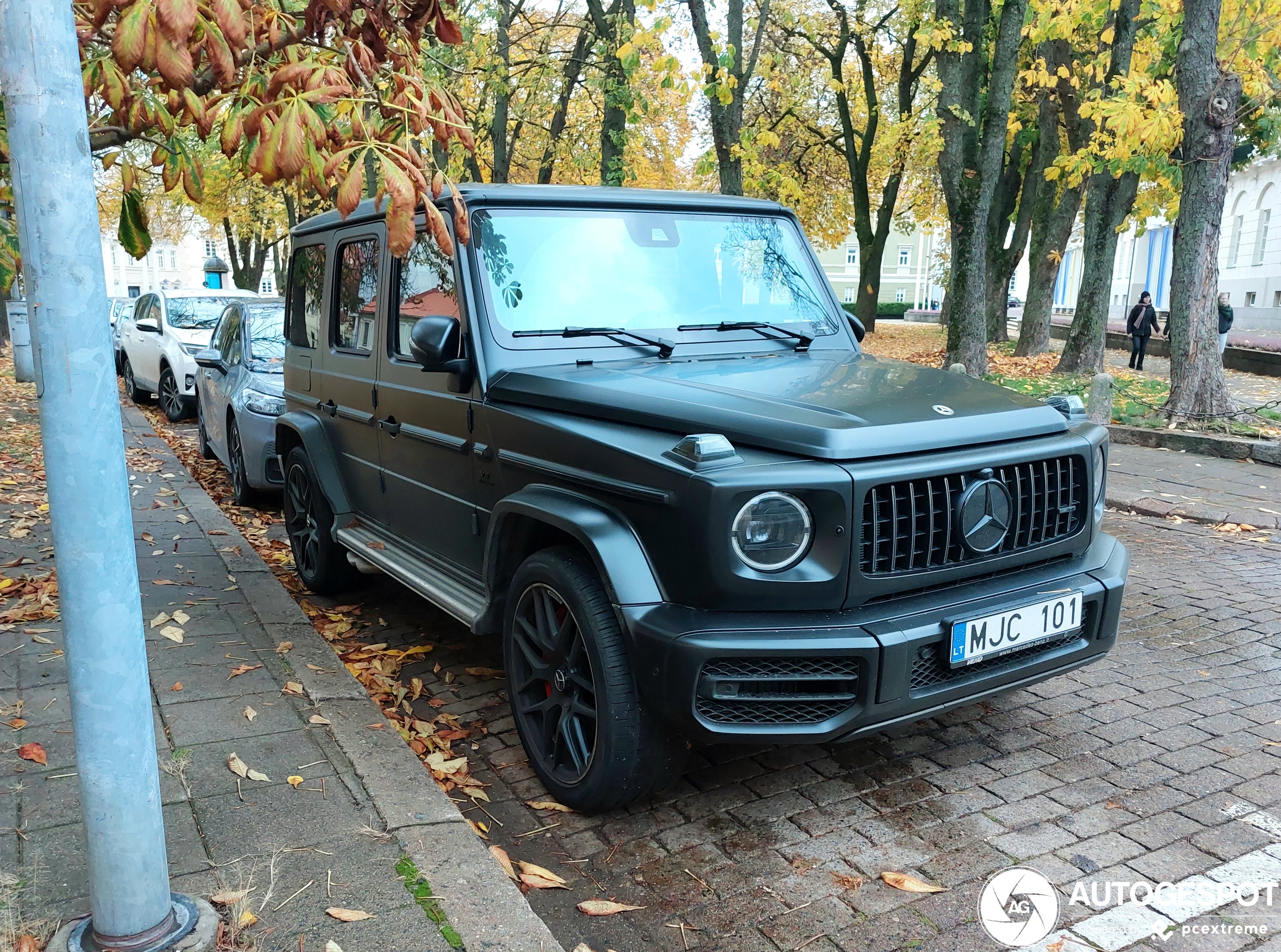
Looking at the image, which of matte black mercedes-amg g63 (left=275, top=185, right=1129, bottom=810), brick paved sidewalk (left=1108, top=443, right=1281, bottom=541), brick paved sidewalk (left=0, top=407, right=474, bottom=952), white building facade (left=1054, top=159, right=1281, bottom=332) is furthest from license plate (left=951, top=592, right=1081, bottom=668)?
white building facade (left=1054, top=159, right=1281, bottom=332)

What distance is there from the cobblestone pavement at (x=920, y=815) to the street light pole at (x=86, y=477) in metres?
1.10

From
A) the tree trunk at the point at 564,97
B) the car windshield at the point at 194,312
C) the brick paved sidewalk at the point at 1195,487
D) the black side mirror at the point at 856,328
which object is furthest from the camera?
the tree trunk at the point at 564,97

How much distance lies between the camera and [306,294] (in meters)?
5.76

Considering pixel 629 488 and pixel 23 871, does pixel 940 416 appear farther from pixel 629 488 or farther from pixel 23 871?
pixel 23 871

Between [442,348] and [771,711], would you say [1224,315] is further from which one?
[771,711]

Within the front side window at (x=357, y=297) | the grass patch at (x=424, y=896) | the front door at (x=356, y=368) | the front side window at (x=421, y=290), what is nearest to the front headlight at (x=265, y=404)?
the front door at (x=356, y=368)

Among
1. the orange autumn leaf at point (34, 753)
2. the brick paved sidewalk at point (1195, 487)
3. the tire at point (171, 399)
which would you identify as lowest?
the brick paved sidewalk at point (1195, 487)

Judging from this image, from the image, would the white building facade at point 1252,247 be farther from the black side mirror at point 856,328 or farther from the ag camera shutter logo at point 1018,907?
the ag camera shutter logo at point 1018,907

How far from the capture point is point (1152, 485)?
8.62m

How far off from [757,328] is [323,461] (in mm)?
2487

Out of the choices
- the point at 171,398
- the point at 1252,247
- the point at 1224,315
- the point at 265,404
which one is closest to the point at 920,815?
the point at 265,404

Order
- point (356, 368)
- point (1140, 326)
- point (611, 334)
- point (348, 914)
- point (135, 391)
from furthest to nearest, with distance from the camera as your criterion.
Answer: point (1140, 326), point (135, 391), point (356, 368), point (611, 334), point (348, 914)

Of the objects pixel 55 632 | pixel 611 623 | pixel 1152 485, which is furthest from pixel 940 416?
pixel 1152 485

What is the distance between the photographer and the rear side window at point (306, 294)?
5.53m
